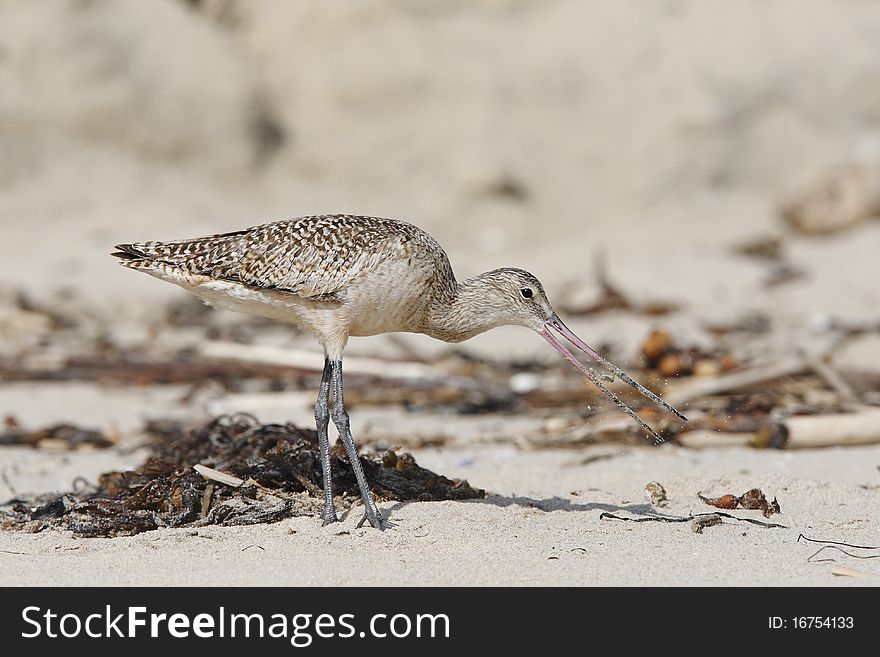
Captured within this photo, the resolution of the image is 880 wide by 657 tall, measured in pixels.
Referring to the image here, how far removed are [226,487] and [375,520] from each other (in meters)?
0.85

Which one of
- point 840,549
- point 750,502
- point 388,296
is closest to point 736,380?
point 750,502

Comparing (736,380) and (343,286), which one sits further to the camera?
(736,380)

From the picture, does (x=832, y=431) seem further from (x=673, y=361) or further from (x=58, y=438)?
(x=58, y=438)

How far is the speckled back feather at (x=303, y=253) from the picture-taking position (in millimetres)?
5715

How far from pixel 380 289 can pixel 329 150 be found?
35.1 ft

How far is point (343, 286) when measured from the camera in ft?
18.7

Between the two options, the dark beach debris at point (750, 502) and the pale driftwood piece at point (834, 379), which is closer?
the dark beach debris at point (750, 502)

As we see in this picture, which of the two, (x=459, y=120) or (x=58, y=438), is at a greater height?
(x=459, y=120)

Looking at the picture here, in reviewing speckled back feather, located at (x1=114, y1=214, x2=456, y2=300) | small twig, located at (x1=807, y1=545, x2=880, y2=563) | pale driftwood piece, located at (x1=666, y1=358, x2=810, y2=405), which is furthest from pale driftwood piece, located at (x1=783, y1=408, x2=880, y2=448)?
speckled back feather, located at (x1=114, y1=214, x2=456, y2=300)

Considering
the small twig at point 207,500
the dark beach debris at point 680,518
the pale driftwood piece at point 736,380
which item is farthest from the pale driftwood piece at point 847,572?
the pale driftwood piece at point 736,380

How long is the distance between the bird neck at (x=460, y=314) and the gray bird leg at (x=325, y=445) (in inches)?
22.8

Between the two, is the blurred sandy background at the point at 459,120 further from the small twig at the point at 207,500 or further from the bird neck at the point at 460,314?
the small twig at the point at 207,500

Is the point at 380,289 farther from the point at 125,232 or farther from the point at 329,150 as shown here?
the point at 329,150

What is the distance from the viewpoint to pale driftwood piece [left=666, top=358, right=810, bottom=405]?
816 cm
